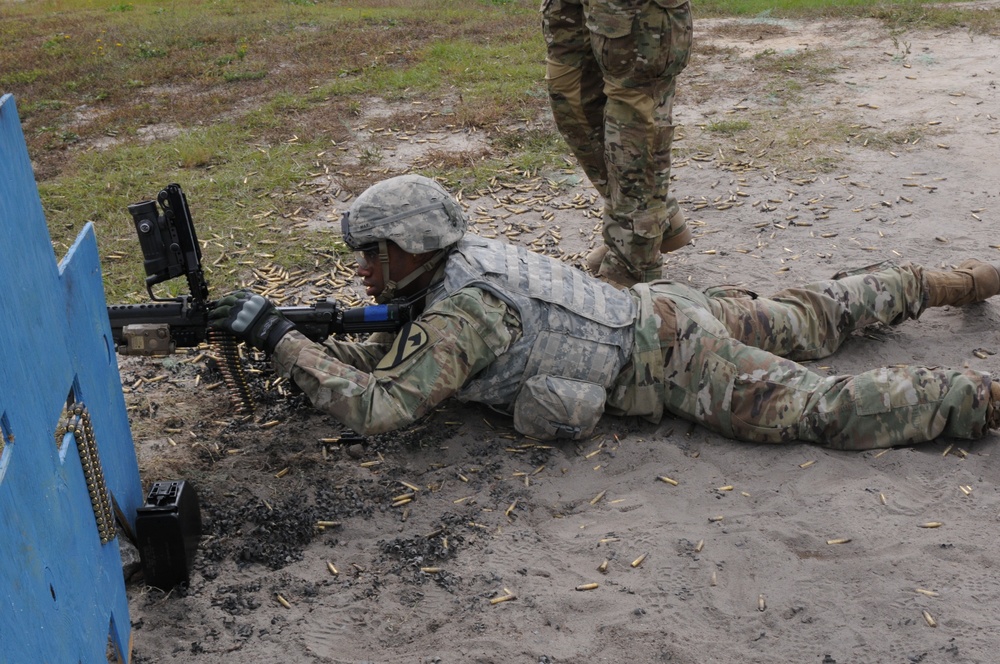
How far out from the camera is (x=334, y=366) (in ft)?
13.3

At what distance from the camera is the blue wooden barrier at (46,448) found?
2189mm

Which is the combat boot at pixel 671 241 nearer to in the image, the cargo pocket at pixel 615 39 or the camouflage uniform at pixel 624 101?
the camouflage uniform at pixel 624 101

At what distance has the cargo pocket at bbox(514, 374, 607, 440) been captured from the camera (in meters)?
4.29

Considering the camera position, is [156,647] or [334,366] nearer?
[156,647]

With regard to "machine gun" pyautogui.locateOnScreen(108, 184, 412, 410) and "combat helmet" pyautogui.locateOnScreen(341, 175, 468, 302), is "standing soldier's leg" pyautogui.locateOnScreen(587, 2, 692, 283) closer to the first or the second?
"combat helmet" pyautogui.locateOnScreen(341, 175, 468, 302)

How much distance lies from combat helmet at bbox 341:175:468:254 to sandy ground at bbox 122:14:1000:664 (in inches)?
39.0

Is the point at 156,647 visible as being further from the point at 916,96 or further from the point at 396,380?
the point at 916,96

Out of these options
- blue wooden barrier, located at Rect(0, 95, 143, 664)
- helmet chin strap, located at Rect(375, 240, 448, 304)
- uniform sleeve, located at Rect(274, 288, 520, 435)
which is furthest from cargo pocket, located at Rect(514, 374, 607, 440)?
blue wooden barrier, located at Rect(0, 95, 143, 664)

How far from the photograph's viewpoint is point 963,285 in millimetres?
5227

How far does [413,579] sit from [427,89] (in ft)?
23.9

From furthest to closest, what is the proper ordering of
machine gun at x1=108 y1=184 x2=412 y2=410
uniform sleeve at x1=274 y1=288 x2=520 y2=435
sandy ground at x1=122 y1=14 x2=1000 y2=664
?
1. uniform sleeve at x1=274 y1=288 x2=520 y2=435
2. machine gun at x1=108 y1=184 x2=412 y2=410
3. sandy ground at x1=122 y1=14 x2=1000 y2=664

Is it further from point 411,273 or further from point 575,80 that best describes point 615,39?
point 411,273

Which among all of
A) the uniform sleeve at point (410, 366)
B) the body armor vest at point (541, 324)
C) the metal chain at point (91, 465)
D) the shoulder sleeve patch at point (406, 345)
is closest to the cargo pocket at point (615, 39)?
the body armor vest at point (541, 324)

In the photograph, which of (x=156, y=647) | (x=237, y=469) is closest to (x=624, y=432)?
(x=237, y=469)
